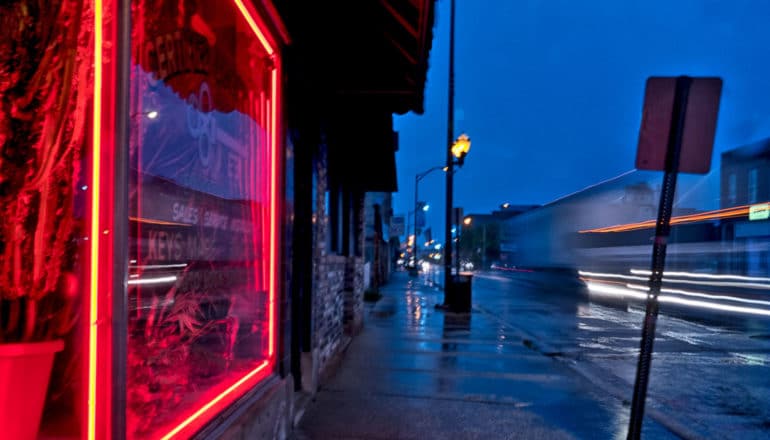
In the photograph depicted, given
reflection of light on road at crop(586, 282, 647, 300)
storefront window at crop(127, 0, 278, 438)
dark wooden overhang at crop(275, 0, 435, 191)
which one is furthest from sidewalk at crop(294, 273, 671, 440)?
reflection of light on road at crop(586, 282, 647, 300)

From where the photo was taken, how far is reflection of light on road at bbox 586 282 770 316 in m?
14.2

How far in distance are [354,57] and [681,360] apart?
7.72 metres

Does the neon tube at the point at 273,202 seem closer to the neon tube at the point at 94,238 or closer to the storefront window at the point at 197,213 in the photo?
the storefront window at the point at 197,213

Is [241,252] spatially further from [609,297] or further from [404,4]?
[609,297]

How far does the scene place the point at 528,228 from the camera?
39.9m

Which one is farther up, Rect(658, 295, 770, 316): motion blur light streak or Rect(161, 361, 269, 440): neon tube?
Rect(161, 361, 269, 440): neon tube

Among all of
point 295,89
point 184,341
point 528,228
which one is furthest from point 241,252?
point 528,228

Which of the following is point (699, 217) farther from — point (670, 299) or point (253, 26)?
point (253, 26)

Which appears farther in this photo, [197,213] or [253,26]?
[253,26]

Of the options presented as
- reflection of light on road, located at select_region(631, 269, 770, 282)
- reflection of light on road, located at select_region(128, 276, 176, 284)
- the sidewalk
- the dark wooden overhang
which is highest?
the dark wooden overhang

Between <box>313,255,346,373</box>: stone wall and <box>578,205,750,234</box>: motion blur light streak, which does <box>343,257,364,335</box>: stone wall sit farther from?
<box>578,205,750,234</box>: motion blur light streak

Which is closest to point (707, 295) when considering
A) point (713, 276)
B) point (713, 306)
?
point (713, 306)

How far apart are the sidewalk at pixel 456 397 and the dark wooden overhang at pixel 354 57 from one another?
3009 mm

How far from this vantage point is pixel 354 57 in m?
5.27
